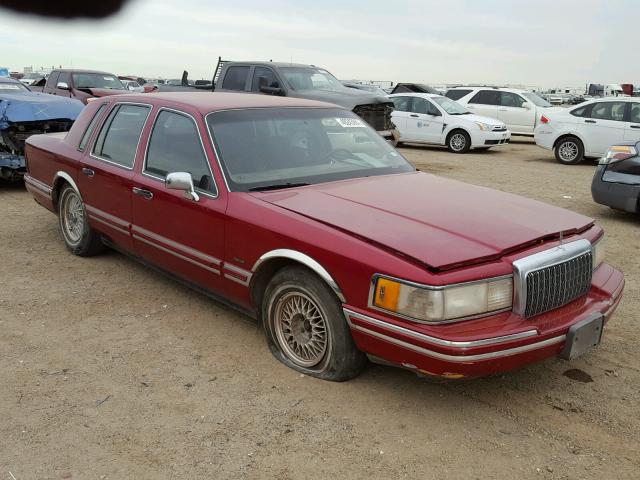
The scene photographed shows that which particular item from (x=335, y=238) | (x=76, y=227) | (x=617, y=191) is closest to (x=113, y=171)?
(x=76, y=227)

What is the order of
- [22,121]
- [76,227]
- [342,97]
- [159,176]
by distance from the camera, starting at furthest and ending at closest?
[342,97], [22,121], [76,227], [159,176]

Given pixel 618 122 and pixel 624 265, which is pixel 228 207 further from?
pixel 618 122

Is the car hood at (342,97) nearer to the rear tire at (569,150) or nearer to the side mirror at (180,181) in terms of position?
the rear tire at (569,150)

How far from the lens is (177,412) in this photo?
10.3ft

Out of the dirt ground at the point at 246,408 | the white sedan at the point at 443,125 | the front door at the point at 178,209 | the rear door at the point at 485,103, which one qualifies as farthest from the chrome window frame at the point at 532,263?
the rear door at the point at 485,103

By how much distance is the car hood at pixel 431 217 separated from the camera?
9.93 feet

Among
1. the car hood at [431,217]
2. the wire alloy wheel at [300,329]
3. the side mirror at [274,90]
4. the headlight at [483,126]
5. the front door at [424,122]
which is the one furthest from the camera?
the front door at [424,122]

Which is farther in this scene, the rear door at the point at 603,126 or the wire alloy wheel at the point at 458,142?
the wire alloy wheel at the point at 458,142

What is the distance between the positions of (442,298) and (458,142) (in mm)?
13470

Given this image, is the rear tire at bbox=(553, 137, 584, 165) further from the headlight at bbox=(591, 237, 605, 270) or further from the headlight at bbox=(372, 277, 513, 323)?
the headlight at bbox=(372, 277, 513, 323)

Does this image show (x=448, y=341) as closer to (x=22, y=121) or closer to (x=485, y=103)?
(x=22, y=121)

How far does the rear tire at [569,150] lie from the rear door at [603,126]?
0.22 meters

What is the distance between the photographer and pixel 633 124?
12594 mm

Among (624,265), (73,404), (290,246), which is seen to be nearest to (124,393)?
(73,404)
